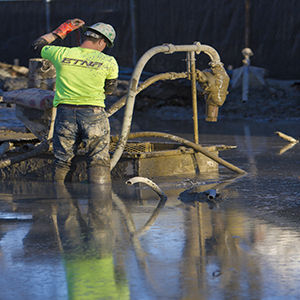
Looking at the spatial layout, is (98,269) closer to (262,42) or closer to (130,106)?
(130,106)

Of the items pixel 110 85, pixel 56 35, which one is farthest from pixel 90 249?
pixel 56 35

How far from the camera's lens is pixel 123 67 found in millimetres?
22031

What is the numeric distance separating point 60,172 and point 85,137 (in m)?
0.50

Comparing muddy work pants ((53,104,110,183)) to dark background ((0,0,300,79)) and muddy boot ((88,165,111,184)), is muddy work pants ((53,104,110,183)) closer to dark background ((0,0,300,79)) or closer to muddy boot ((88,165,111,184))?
muddy boot ((88,165,111,184))

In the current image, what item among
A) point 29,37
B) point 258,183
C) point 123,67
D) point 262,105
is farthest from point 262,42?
point 258,183

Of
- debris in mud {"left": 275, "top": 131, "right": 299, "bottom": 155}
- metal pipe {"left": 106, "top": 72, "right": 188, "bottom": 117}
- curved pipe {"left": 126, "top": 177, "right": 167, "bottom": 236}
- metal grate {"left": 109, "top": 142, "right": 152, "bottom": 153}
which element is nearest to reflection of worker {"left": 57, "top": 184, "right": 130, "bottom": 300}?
curved pipe {"left": 126, "top": 177, "right": 167, "bottom": 236}

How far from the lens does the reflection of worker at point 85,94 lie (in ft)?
24.5

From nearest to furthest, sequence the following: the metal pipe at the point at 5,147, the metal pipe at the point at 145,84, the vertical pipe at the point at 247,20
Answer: the metal pipe at the point at 145,84, the metal pipe at the point at 5,147, the vertical pipe at the point at 247,20

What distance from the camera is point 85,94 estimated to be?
755 centimetres

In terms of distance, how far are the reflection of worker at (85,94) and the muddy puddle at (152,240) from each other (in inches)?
14.1

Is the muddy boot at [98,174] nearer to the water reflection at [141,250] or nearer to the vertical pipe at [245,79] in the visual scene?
the water reflection at [141,250]

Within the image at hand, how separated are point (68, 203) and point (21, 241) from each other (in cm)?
153

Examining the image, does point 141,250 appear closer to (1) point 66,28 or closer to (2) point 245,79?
(1) point 66,28

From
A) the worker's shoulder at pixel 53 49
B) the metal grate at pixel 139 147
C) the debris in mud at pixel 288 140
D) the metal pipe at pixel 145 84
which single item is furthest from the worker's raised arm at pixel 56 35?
the debris in mud at pixel 288 140
